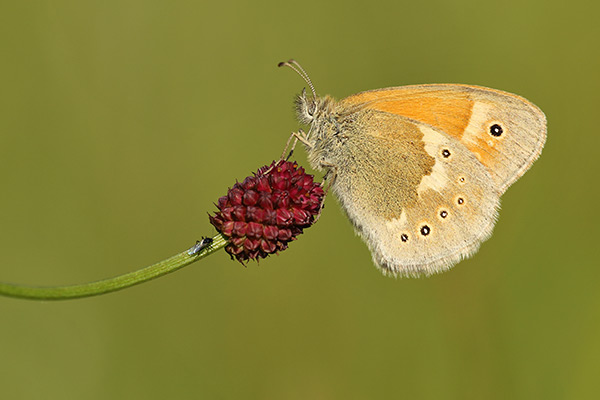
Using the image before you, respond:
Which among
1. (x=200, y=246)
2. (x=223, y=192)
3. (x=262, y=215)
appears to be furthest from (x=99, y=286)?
(x=223, y=192)

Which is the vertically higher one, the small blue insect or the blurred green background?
the blurred green background

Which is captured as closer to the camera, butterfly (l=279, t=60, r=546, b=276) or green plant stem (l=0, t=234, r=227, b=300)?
green plant stem (l=0, t=234, r=227, b=300)

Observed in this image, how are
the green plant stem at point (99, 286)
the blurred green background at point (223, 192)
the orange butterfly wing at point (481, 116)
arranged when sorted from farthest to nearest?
the blurred green background at point (223, 192) → the orange butterfly wing at point (481, 116) → the green plant stem at point (99, 286)

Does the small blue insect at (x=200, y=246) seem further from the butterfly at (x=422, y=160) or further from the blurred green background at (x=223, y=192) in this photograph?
the blurred green background at (x=223, y=192)

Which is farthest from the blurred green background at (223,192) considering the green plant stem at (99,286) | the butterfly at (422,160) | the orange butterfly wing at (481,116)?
the green plant stem at (99,286)

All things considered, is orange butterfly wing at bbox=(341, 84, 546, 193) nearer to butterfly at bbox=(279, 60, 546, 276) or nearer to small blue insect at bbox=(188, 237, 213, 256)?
butterfly at bbox=(279, 60, 546, 276)

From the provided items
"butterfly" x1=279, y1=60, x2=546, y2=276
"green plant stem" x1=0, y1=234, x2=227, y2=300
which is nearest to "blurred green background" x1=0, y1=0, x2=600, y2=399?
"butterfly" x1=279, y1=60, x2=546, y2=276
